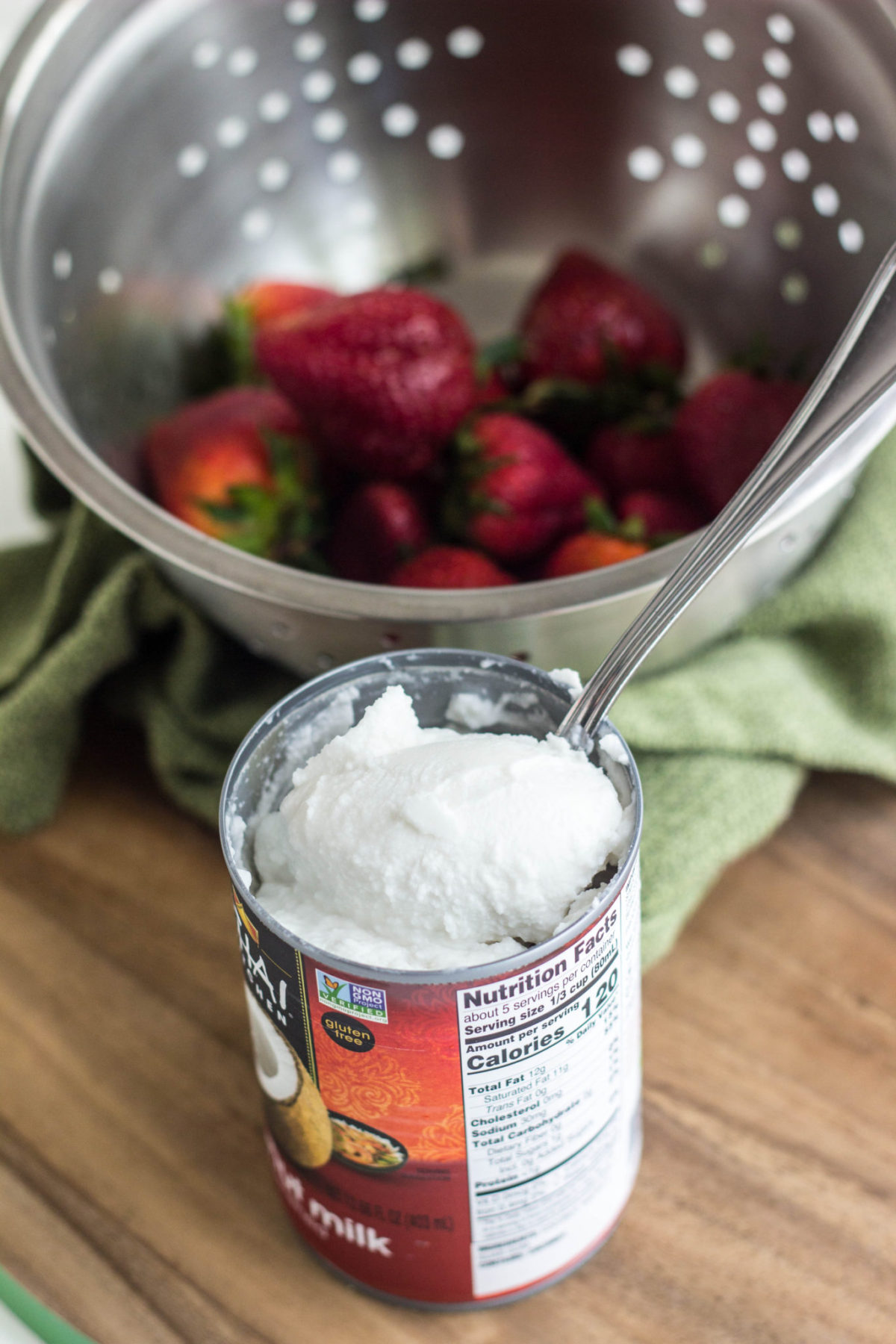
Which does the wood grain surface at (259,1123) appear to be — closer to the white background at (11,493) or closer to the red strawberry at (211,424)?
the red strawberry at (211,424)

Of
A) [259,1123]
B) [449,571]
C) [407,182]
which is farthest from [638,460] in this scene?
[259,1123]

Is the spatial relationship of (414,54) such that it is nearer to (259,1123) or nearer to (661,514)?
(661,514)

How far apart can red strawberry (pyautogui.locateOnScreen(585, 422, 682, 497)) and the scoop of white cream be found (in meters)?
0.30

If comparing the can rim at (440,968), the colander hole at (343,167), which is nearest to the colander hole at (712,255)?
the colander hole at (343,167)

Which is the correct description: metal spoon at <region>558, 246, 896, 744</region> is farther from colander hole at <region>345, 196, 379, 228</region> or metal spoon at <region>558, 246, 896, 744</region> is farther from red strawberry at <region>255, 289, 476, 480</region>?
colander hole at <region>345, 196, 379, 228</region>

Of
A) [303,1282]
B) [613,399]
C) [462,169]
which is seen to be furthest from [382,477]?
[303,1282]

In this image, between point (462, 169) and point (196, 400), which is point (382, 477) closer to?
point (196, 400)

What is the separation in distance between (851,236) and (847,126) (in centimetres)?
5

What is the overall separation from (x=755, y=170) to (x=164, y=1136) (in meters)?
0.57

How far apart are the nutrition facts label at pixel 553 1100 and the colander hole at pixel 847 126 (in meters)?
0.41

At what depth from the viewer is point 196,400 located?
73cm

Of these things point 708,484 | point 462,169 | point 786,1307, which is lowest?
point 786,1307

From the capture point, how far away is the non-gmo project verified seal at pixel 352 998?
341mm

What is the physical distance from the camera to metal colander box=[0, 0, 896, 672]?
0.54 metres
